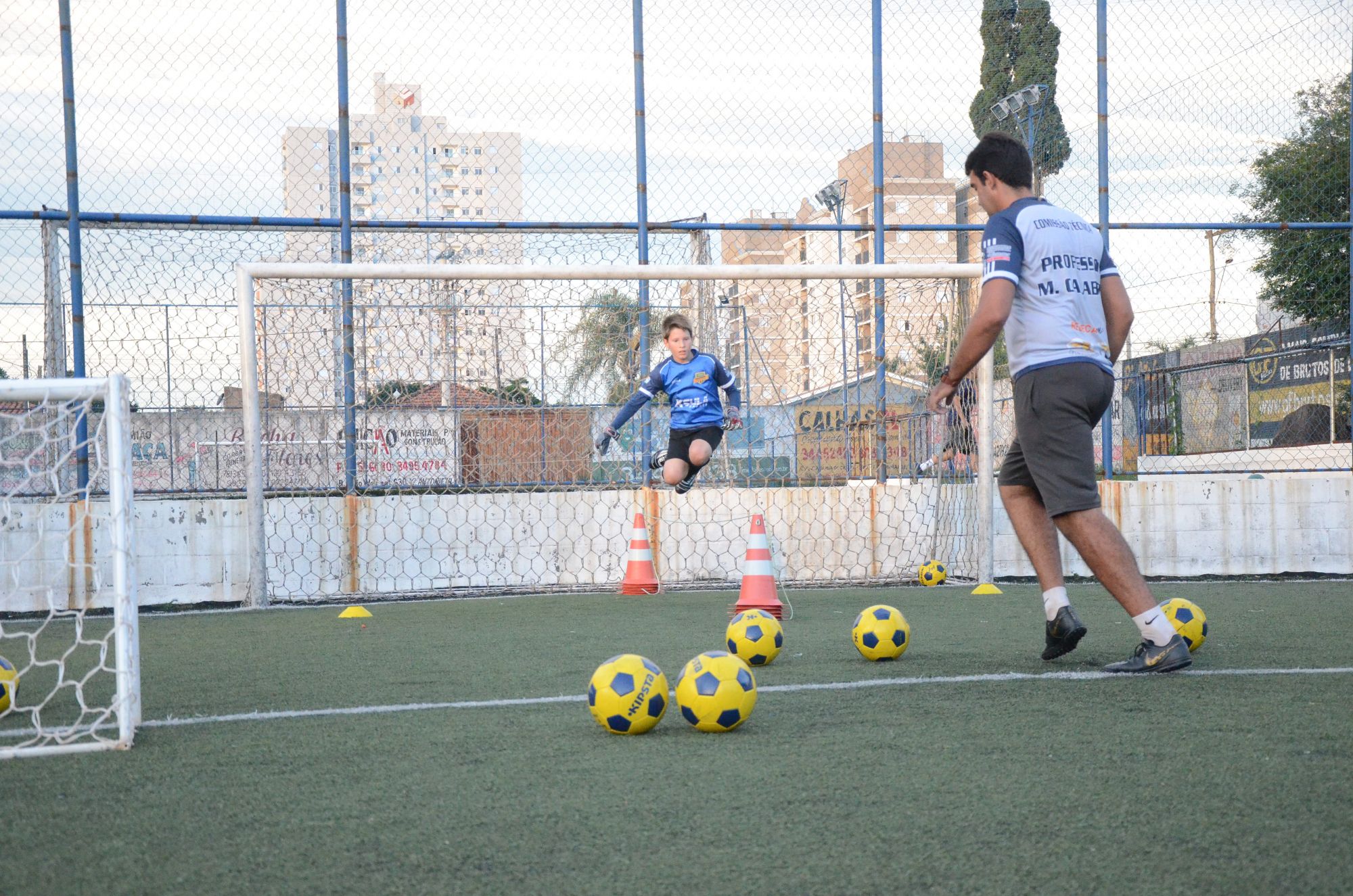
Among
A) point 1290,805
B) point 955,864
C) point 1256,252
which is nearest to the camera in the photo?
point 955,864

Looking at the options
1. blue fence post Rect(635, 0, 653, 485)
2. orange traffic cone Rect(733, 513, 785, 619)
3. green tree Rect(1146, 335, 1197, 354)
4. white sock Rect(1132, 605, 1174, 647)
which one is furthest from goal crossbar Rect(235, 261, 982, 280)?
white sock Rect(1132, 605, 1174, 647)

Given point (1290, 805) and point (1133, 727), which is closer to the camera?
point (1290, 805)

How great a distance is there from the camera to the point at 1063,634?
15.1 ft

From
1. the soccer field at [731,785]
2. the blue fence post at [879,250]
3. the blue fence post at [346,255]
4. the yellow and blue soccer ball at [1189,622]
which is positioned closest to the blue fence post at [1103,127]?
the blue fence post at [879,250]

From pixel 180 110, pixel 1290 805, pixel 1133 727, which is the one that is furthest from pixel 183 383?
pixel 1290 805

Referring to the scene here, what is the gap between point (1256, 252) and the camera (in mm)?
10977

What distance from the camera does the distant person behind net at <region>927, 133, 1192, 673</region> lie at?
4387mm

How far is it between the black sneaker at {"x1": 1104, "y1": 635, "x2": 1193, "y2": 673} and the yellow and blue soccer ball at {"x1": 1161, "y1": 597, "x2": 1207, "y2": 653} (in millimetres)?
621

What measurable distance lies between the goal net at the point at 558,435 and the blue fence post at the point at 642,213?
3 cm

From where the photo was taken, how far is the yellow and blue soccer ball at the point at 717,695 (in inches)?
136

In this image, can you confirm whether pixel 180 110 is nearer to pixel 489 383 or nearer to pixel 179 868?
pixel 489 383

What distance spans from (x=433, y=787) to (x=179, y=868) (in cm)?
70

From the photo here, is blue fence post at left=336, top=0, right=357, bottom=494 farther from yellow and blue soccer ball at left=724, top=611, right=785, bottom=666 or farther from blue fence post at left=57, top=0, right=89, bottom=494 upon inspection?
yellow and blue soccer ball at left=724, top=611, right=785, bottom=666

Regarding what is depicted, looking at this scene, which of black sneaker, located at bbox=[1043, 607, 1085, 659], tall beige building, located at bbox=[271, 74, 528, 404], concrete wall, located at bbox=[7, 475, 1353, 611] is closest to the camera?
black sneaker, located at bbox=[1043, 607, 1085, 659]
